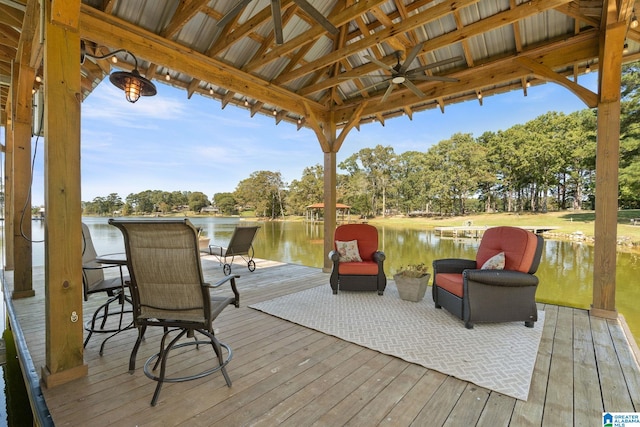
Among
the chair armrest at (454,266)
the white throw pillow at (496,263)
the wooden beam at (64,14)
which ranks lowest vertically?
the chair armrest at (454,266)

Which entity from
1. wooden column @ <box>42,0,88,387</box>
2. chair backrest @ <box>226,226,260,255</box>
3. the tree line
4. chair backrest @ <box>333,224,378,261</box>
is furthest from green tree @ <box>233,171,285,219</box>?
wooden column @ <box>42,0,88,387</box>

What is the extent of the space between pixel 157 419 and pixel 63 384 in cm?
86

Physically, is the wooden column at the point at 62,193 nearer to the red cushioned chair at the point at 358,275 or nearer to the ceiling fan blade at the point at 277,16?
the ceiling fan blade at the point at 277,16

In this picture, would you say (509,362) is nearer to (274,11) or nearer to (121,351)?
(121,351)

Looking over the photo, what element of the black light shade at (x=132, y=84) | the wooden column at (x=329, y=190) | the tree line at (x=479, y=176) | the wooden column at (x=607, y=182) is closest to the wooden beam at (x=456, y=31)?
the wooden column at (x=607, y=182)

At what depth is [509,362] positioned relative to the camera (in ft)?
7.30

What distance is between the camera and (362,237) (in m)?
4.54

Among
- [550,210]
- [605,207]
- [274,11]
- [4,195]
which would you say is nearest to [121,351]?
[274,11]

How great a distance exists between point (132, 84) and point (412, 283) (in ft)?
12.2

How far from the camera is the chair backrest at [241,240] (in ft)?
17.9

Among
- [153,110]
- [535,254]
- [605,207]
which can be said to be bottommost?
[535,254]

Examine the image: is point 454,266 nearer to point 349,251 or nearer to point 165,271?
point 349,251

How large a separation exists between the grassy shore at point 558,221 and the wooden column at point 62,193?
15856 millimetres

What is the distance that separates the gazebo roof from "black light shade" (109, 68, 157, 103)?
852mm
